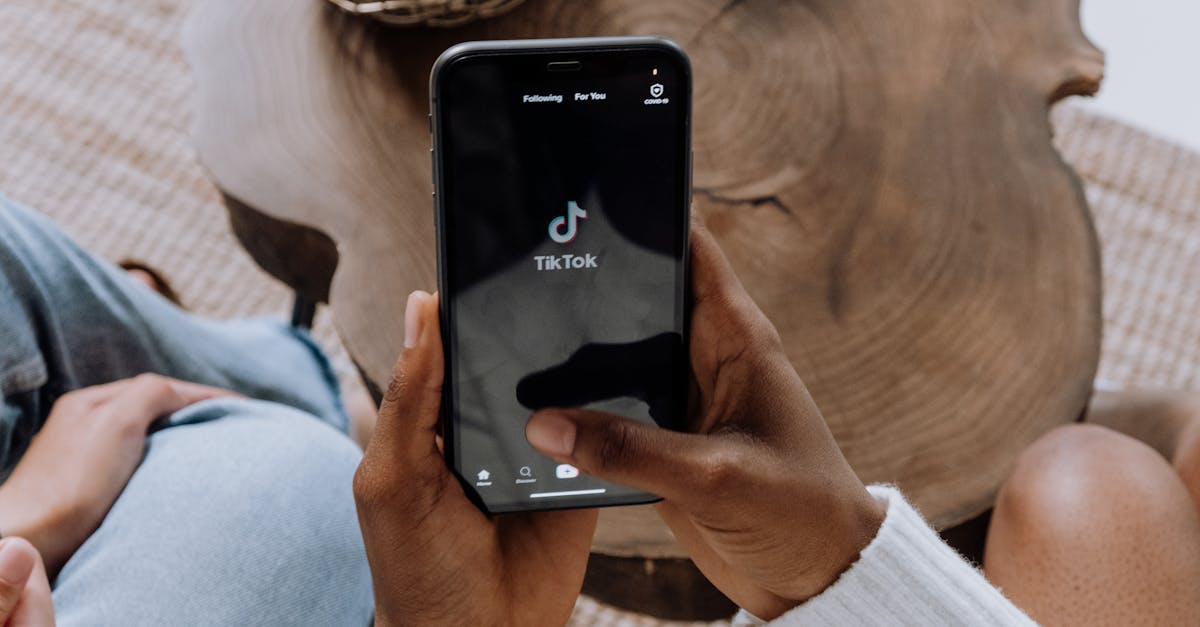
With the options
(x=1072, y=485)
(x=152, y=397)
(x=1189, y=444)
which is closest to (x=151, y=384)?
(x=152, y=397)

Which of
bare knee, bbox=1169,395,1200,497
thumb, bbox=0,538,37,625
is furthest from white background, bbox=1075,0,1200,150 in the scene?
thumb, bbox=0,538,37,625

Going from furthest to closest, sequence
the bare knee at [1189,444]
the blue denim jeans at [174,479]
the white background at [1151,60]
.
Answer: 1. the white background at [1151,60]
2. the bare knee at [1189,444]
3. the blue denim jeans at [174,479]

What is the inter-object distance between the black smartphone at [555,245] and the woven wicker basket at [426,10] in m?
0.25

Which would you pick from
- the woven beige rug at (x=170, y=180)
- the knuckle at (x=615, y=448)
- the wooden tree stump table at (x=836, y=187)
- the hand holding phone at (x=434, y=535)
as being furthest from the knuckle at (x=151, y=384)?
the woven beige rug at (x=170, y=180)

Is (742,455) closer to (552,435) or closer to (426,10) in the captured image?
(552,435)

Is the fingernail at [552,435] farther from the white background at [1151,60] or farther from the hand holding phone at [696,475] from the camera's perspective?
the white background at [1151,60]

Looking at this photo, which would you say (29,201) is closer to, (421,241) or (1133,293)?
(421,241)

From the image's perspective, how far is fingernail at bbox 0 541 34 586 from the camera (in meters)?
0.50

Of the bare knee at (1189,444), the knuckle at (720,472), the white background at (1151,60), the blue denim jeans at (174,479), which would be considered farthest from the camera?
the white background at (1151,60)

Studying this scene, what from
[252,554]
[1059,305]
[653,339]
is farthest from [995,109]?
[252,554]

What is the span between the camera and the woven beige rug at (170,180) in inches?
47.9

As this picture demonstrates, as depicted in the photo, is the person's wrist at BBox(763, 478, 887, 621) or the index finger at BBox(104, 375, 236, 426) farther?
the index finger at BBox(104, 375, 236, 426)

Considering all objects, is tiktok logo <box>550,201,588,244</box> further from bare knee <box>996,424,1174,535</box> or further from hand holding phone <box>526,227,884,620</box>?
bare knee <box>996,424,1174,535</box>

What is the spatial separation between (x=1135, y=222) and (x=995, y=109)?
67 cm
